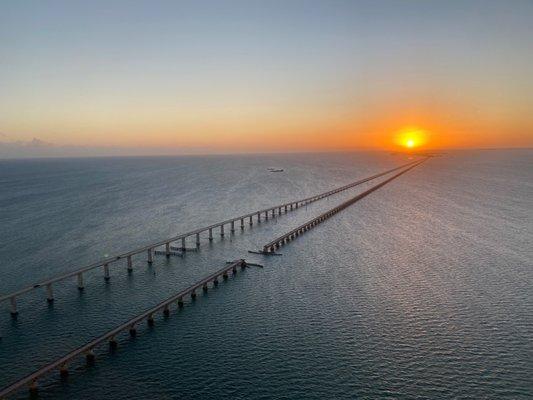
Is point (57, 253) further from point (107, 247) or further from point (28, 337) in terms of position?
point (28, 337)

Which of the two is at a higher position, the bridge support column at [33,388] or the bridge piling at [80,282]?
the bridge piling at [80,282]

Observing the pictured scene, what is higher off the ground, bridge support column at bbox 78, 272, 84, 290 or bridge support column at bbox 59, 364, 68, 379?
bridge support column at bbox 78, 272, 84, 290

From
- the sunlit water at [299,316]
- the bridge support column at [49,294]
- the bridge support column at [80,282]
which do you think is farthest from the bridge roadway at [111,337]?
the bridge support column at [80,282]

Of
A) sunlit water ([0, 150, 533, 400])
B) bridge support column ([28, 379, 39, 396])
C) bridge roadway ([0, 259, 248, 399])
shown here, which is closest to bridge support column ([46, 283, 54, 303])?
sunlit water ([0, 150, 533, 400])

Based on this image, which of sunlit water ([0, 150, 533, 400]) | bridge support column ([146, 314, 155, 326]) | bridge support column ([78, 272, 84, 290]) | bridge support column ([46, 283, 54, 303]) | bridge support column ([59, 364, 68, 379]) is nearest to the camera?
sunlit water ([0, 150, 533, 400])

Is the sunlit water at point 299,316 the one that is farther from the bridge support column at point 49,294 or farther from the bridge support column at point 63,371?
the bridge support column at point 63,371

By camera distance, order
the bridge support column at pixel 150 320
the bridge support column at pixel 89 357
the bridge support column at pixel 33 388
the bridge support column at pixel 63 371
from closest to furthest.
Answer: the bridge support column at pixel 33 388
the bridge support column at pixel 63 371
the bridge support column at pixel 89 357
the bridge support column at pixel 150 320

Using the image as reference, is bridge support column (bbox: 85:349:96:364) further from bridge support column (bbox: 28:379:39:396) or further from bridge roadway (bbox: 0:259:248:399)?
bridge support column (bbox: 28:379:39:396)

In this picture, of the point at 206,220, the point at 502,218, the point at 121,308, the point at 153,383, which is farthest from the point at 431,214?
the point at 153,383

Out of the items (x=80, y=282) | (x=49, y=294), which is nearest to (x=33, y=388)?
(x=49, y=294)
